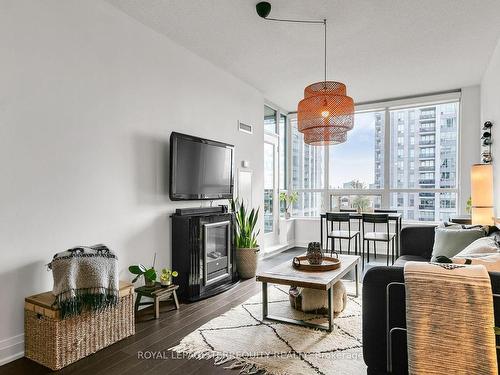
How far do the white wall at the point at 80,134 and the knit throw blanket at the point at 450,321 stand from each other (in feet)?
7.88

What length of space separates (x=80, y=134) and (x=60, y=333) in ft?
4.83

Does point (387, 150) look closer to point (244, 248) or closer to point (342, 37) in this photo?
point (342, 37)

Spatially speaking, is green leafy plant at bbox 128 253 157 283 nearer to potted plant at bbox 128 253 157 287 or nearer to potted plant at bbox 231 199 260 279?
potted plant at bbox 128 253 157 287

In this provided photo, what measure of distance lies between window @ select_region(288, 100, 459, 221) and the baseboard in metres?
5.03

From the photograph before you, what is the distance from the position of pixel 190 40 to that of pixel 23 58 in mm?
1732

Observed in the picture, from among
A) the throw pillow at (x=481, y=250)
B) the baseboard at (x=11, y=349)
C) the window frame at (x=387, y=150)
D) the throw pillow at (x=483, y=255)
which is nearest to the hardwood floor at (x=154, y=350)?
the baseboard at (x=11, y=349)

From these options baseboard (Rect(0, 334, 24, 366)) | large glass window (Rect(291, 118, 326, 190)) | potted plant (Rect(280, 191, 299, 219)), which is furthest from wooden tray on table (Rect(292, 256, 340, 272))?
large glass window (Rect(291, 118, 326, 190))

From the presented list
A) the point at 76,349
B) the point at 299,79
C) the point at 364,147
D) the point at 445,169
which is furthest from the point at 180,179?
the point at 445,169

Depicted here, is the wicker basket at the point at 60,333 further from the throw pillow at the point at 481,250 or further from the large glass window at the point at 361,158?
the large glass window at the point at 361,158

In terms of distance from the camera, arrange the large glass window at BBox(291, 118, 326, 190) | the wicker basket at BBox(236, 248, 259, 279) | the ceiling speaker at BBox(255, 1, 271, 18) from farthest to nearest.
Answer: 1. the large glass window at BBox(291, 118, 326, 190)
2. the wicker basket at BBox(236, 248, 259, 279)
3. the ceiling speaker at BBox(255, 1, 271, 18)

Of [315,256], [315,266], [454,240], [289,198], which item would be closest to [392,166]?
[289,198]

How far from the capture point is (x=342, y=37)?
351 centimetres

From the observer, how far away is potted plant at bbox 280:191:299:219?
6.53 meters

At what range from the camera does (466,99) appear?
5293 millimetres
